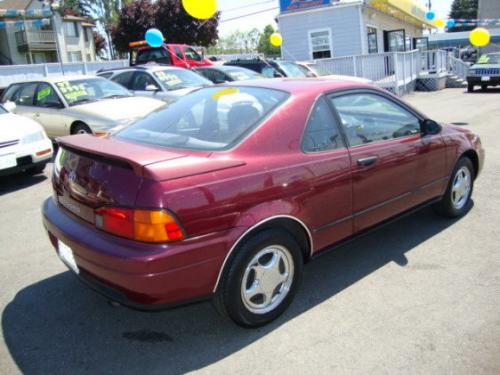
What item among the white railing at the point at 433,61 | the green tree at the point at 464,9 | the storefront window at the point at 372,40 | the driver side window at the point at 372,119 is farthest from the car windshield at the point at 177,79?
the green tree at the point at 464,9

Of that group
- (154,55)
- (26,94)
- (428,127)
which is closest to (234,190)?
(428,127)

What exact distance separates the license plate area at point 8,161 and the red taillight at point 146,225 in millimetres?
4538

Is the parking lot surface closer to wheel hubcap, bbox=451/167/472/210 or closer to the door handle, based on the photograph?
wheel hubcap, bbox=451/167/472/210

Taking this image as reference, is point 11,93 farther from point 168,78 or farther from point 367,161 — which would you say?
point 367,161

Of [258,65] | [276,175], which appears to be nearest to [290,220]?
[276,175]

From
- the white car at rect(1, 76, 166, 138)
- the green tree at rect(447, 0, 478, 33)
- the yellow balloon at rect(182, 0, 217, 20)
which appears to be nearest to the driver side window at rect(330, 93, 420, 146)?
the white car at rect(1, 76, 166, 138)

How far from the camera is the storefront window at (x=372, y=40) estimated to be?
22.3 m

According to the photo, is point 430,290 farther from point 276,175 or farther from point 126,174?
point 126,174

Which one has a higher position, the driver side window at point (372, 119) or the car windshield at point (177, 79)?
the car windshield at point (177, 79)

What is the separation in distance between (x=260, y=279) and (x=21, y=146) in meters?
5.03

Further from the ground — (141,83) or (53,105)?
(141,83)

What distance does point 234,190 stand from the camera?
2723 millimetres

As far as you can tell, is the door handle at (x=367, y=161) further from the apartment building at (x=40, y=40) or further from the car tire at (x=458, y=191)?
the apartment building at (x=40, y=40)

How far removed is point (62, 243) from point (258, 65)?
501 inches
